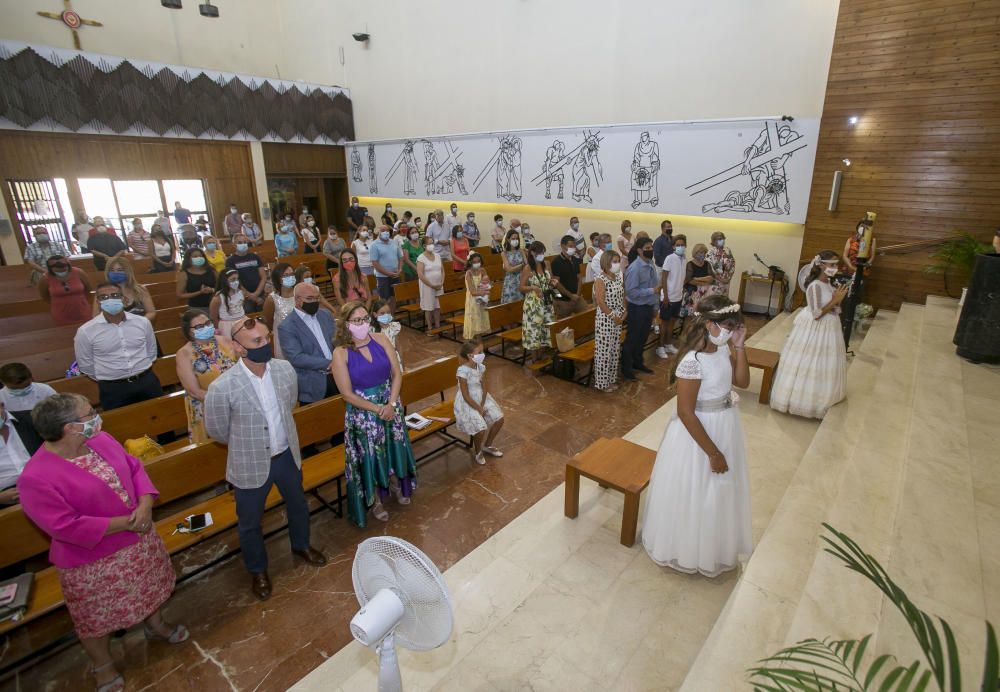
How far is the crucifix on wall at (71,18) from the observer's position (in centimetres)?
1311

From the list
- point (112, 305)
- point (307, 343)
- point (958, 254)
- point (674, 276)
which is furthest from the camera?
point (674, 276)

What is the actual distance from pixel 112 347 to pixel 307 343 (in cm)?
153

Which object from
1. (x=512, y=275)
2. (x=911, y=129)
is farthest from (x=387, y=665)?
(x=911, y=129)

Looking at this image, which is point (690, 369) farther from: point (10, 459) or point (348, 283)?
point (348, 283)

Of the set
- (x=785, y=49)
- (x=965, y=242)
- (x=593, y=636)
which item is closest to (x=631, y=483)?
(x=593, y=636)

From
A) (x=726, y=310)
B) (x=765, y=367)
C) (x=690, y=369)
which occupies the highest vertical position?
(x=726, y=310)

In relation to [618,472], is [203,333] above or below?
above

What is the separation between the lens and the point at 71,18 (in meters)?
13.3

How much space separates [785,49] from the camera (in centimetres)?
834

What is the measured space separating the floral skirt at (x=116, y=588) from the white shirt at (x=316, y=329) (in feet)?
6.16

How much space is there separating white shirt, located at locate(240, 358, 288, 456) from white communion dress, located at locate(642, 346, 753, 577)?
7.64 ft

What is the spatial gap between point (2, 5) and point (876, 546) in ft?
64.3

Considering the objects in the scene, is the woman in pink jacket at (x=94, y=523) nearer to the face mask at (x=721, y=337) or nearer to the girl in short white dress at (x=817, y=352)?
the face mask at (x=721, y=337)

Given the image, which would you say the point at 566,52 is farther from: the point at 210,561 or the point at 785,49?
the point at 210,561
